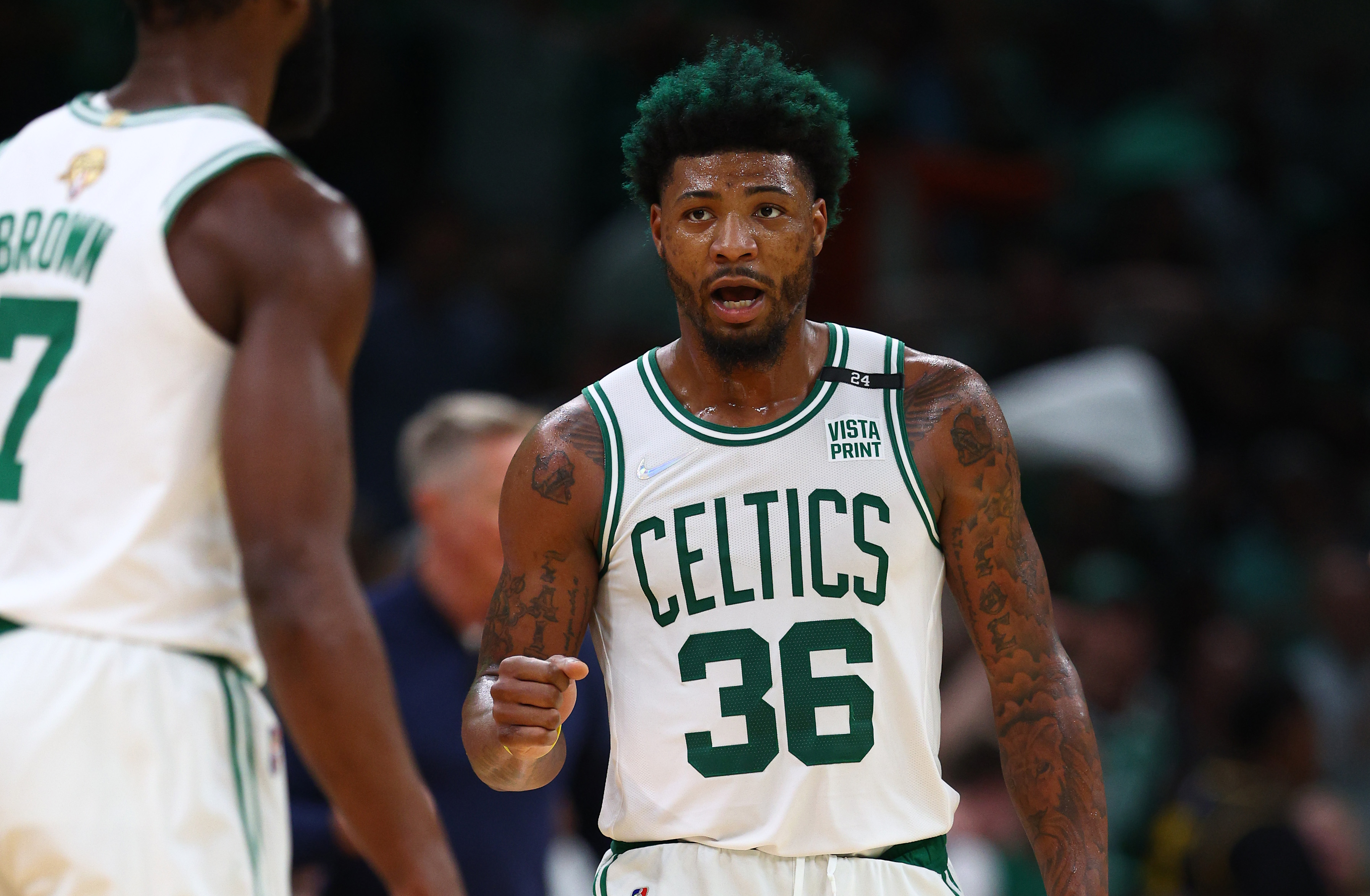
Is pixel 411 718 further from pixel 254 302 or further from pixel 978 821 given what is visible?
pixel 978 821

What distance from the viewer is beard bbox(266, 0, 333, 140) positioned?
3.89 metres

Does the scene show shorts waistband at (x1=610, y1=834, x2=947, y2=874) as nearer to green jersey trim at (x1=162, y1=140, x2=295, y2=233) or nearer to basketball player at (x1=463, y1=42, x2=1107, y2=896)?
basketball player at (x1=463, y1=42, x2=1107, y2=896)

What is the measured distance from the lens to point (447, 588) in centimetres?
497

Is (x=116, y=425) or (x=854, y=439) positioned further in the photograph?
(x=116, y=425)

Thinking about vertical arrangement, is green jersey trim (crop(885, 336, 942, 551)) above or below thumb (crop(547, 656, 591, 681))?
above

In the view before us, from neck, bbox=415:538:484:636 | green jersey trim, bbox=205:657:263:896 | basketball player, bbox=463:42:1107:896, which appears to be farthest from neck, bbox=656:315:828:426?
neck, bbox=415:538:484:636

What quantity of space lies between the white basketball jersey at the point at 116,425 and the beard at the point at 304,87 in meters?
0.73

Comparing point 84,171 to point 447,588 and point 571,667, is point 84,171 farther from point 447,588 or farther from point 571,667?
point 447,588

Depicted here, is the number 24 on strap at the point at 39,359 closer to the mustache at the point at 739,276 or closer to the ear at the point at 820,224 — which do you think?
the mustache at the point at 739,276

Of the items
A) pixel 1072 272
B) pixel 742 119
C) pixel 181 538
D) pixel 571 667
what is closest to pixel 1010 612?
pixel 571 667

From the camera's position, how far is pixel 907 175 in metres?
9.42

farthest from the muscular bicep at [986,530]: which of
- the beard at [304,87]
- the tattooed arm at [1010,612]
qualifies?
the beard at [304,87]

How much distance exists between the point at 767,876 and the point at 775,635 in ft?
1.31

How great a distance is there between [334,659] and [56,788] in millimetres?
512
